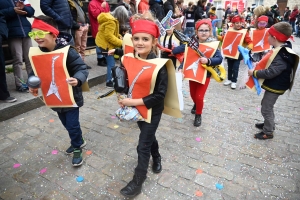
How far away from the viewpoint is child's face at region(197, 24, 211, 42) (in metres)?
3.40

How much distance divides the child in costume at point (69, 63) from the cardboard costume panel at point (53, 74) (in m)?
0.05

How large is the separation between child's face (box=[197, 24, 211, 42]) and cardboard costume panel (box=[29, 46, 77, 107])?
6.62 feet

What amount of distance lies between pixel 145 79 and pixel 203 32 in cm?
185

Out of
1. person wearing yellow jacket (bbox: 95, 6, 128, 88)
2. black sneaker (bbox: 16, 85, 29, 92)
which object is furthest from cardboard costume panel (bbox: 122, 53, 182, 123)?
black sneaker (bbox: 16, 85, 29, 92)

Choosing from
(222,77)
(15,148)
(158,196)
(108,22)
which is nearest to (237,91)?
(222,77)

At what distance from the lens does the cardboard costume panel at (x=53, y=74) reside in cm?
238

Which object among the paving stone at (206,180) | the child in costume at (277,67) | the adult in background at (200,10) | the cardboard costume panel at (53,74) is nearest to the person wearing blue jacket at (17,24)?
the cardboard costume panel at (53,74)

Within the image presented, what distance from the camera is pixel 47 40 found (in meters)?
2.36

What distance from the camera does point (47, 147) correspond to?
312cm

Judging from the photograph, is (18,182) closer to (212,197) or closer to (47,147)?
(47,147)

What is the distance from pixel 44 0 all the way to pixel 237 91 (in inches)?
183

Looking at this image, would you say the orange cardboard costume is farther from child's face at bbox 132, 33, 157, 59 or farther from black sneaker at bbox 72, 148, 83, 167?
black sneaker at bbox 72, 148, 83, 167

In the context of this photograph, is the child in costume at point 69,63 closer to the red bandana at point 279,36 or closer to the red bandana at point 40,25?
the red bandana at point 40,25

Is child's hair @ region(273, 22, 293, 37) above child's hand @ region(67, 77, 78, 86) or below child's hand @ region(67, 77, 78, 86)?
above
